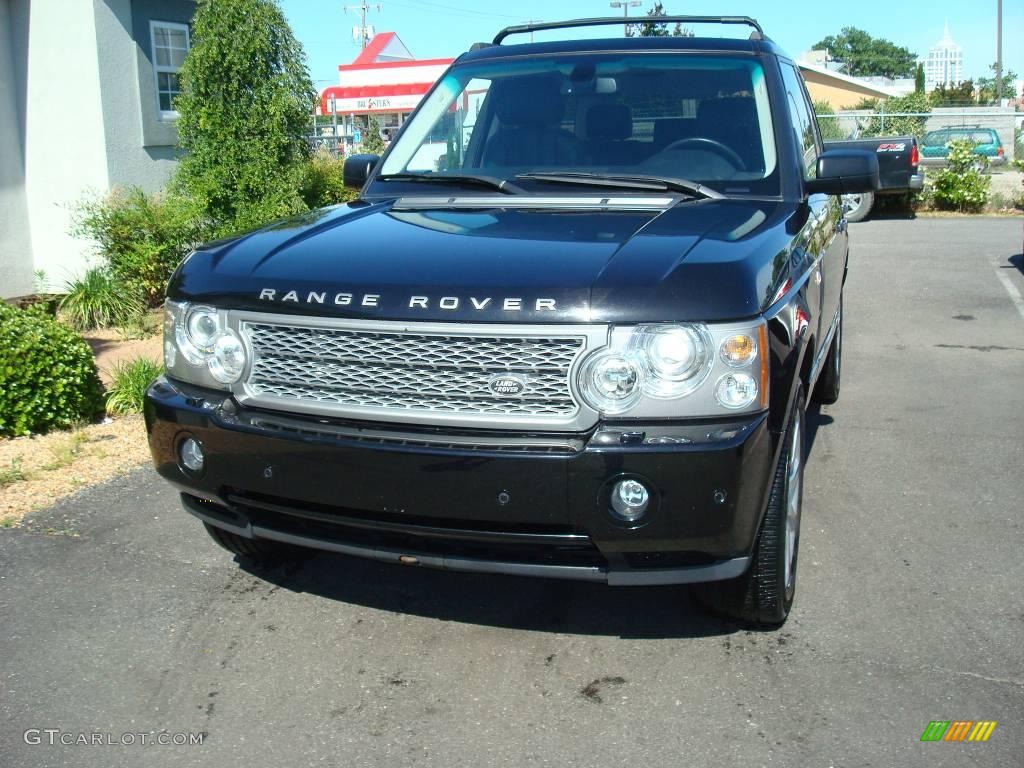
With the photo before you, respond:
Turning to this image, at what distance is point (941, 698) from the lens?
3.27 metres

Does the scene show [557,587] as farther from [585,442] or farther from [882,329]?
[882,329]

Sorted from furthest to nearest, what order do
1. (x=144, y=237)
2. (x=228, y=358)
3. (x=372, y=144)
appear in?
(x=372, y=144), (x=144, y=237), (x=228, y=358)

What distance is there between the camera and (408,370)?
3.12 metres

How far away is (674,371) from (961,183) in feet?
62.4

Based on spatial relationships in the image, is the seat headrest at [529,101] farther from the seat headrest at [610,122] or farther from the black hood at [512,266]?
the black hood at [512,266]

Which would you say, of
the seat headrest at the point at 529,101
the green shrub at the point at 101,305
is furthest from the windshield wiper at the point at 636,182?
the green shrub at the point at 101,305

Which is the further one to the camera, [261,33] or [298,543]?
[261,33]

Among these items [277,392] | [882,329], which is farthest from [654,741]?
[882,329]

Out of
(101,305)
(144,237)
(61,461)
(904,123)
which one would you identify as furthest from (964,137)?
(61,461)

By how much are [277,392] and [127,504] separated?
2.22 m

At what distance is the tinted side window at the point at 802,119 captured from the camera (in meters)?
4.67

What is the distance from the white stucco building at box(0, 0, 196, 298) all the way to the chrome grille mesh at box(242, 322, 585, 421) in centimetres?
1065

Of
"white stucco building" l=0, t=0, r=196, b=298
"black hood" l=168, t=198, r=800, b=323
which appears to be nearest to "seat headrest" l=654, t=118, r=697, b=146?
"black hood" l=168, t=198, r=800, b=323

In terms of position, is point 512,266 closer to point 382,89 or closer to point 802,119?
point 802,119
